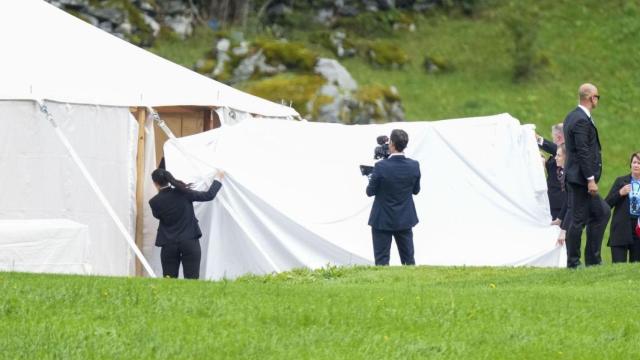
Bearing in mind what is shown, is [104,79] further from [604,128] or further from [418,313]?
[604,128]

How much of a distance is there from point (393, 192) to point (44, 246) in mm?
3513

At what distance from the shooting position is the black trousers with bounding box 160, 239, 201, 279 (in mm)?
14570

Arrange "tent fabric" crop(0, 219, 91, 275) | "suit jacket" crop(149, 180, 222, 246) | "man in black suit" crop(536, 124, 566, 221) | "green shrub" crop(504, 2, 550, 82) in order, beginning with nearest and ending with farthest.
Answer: "tent fabric" crop(0, 219, 91, 275) < "suit jacket" crop(149, 180, 222, 246) < "man in black suit" crop(536, 124, 566, 221) < "green shrub" crop(504, 2, 550, 82)

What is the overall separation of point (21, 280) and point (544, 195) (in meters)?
8.17

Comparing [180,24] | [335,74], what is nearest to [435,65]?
[180,24]

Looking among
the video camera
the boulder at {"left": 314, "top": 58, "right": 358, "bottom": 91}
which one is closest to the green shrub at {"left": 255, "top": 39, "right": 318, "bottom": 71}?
the boulder at {"left": 314, "top": 58, "right": 358, "bottom": 91}

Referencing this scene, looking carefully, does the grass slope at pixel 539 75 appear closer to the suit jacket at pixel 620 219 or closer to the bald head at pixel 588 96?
the suit jacket at pixel 620 219

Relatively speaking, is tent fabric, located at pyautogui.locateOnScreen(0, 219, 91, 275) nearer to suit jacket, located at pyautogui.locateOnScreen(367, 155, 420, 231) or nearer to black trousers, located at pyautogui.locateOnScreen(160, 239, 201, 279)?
black trousers, located at pyautogui.locateOnScreen(160, 239, 201, 279)

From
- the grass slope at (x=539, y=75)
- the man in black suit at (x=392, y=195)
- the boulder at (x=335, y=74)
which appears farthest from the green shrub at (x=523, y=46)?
the man in black suit at (x=392, y=195)

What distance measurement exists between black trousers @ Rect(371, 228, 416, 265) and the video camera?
4.19 ft

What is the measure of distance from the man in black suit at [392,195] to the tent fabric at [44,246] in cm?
292

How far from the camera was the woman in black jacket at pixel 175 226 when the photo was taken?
14.5m

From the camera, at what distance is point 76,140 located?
1540cm

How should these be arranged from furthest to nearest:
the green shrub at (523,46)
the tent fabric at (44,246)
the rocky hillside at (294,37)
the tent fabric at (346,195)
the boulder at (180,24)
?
the green shrub at (523,46) < the boulder at (180,24) < the rocky hillside at (294,37) < the tent fabric at (346,195) < the tent fabric at (44,246)
